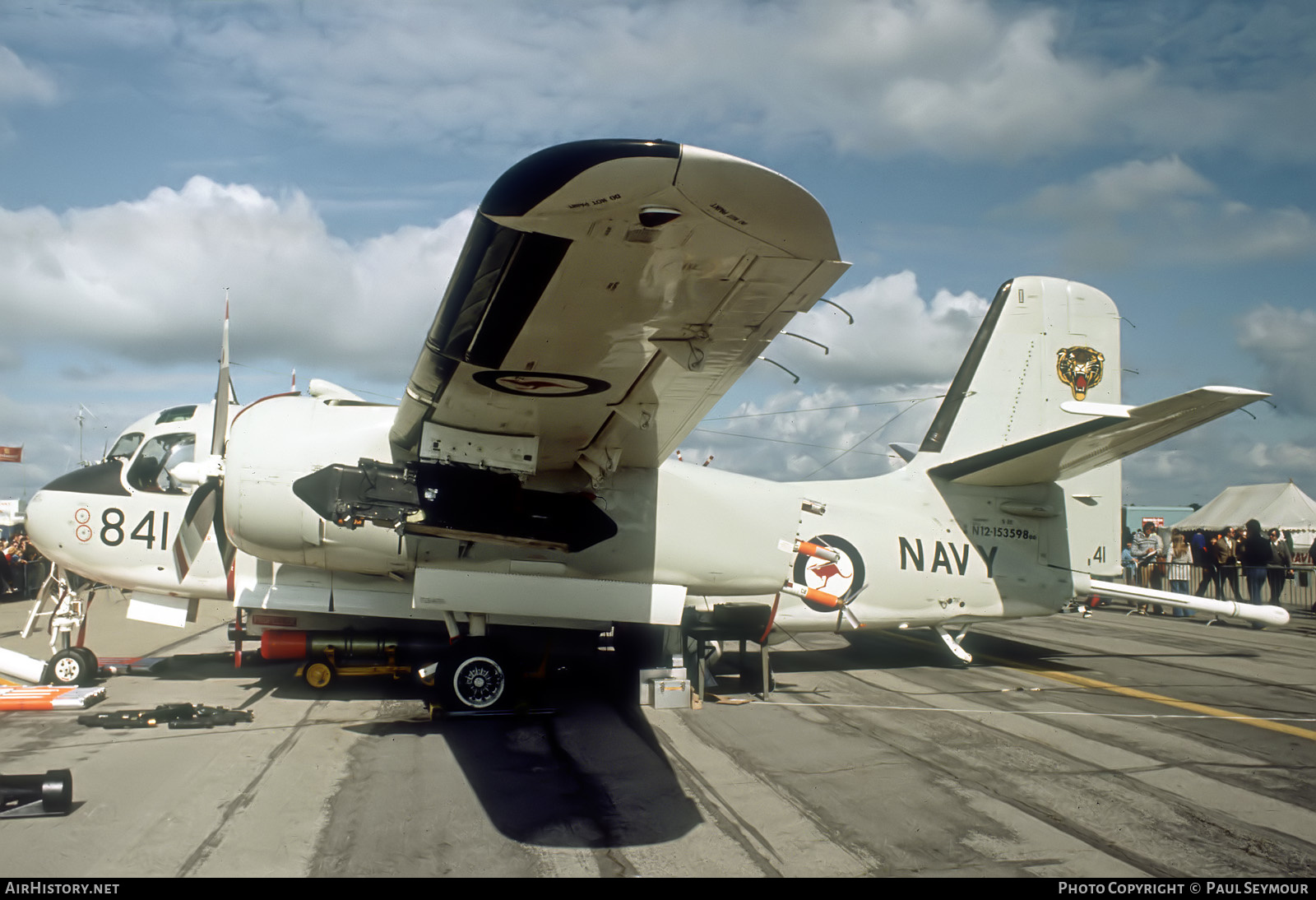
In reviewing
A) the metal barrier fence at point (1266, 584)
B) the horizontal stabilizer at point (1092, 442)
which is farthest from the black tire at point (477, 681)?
the metal barrier fence at point (1266, 584)

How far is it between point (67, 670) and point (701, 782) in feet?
23.7

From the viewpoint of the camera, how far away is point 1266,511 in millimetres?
32250

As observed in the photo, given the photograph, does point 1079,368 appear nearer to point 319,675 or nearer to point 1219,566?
point 319,675

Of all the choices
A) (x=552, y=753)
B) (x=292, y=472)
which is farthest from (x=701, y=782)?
(x=292, y=472)

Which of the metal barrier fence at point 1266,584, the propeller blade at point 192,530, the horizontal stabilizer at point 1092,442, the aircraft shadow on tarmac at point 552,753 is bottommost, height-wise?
the aircraft shadow on tarmac at point 552,753

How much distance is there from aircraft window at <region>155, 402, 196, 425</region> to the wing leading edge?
13.2 feet

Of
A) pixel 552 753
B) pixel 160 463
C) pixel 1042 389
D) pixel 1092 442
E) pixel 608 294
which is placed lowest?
pixel 552 753

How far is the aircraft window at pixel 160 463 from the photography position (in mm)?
8953

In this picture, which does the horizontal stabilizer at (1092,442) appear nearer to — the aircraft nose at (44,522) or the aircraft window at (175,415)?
the aircraft window at (175,415)

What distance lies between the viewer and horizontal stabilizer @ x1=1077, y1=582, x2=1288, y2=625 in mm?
10898

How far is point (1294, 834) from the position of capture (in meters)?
4.89

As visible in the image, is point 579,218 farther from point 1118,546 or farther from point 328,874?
point 1118,546

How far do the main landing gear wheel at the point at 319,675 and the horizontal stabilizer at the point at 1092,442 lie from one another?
799 centimetres

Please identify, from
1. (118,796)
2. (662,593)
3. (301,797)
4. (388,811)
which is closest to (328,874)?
(388,811)
